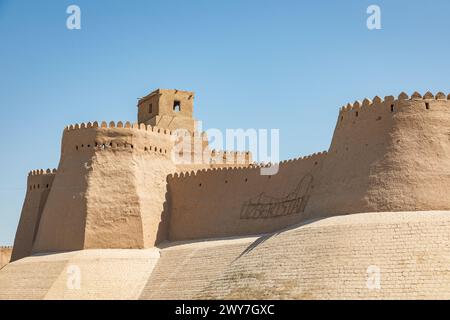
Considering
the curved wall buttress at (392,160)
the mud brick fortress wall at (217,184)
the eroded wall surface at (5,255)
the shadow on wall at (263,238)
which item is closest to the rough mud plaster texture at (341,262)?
the shadow on wall at (263,238)

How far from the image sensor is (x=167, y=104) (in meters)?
42.5

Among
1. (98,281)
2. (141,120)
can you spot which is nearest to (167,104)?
(141,120)

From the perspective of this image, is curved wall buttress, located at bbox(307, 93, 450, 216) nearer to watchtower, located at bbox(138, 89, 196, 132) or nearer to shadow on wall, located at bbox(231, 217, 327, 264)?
shadow on wall, located at bbox(231, 217, 327, 264)

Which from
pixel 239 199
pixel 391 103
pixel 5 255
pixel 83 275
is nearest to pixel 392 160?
pixel 391 103

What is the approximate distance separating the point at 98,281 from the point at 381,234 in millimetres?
12069

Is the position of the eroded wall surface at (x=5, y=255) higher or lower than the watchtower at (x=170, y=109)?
lower

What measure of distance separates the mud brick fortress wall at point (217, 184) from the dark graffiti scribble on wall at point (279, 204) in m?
0.05

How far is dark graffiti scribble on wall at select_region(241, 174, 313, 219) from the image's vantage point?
2959cm

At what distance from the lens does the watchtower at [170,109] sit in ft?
138

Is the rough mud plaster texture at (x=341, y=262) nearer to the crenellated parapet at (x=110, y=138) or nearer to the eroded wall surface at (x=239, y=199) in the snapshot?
the eroded wall surface at (x=239, y=199)

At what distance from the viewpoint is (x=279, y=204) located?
1208 inches

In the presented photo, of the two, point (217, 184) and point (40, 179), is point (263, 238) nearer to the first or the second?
point (217, 184)

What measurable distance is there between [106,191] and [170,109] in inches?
396
